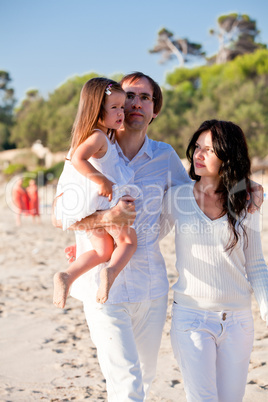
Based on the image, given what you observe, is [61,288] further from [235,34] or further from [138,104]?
[235,34]

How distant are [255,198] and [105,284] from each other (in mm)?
989

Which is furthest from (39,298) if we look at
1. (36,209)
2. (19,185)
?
(19,185)

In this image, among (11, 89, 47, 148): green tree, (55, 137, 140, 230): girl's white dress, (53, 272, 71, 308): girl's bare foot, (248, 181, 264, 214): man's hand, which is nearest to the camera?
(53, 272, 71, 308): girl's bare foot

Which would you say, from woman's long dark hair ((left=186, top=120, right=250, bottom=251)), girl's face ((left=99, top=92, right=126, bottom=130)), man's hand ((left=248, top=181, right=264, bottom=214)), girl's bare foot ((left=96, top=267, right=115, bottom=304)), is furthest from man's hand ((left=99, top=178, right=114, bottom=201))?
man's hand ((left=248, top=181, right=264, bottom=214))

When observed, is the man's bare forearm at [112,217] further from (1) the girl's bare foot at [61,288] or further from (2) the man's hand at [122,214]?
(1) the girl's bare foot at [61,288]

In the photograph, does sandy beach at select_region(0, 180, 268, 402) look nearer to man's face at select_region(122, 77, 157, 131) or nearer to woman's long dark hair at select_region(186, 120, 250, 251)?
woman's long dark hair at select_region(186, 120, 250, 251)

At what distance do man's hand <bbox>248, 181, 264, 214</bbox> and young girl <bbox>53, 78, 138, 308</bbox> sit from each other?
674 mm

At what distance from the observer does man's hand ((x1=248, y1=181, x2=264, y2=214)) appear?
2567 mm

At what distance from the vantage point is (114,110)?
2.77m

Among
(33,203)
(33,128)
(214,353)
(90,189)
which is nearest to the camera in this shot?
(214,353)

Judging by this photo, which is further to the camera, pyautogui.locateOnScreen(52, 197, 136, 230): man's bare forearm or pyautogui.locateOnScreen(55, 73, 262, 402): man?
pyautogui.locateOnScreen(52, 197, 136, 230): man's bare forearm

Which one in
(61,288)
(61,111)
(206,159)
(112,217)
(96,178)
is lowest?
(61,288)

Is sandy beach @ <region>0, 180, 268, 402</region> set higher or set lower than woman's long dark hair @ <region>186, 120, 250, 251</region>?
lower

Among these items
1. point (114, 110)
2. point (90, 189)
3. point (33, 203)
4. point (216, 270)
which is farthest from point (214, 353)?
point (33, 203)
